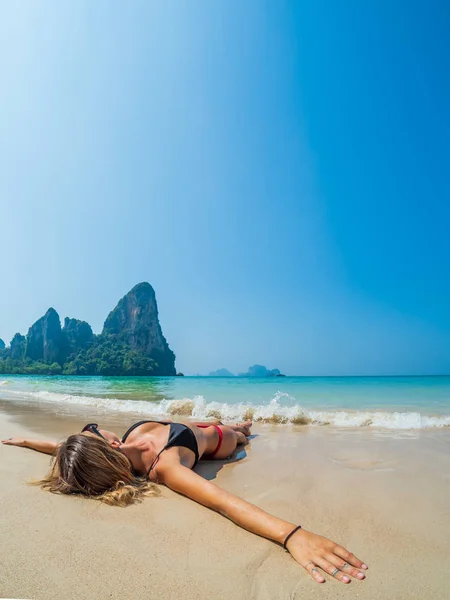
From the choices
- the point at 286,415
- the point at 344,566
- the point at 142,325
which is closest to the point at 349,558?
the point at 344,566

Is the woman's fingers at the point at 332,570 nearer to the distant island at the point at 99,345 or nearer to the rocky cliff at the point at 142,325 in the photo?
the distant island at the point at 99,345

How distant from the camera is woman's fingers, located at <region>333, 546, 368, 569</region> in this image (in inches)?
74.6

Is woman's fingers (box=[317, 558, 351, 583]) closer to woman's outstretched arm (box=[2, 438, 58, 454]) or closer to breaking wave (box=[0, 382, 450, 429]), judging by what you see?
woman's outstretched arm (box=[2, 438, 58, 454])

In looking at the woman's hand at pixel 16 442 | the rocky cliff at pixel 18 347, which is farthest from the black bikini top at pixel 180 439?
the rocky cliff at pixel 18 347

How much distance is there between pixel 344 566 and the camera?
6.08 feet

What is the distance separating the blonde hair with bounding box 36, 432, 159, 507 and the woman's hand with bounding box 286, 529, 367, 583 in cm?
138

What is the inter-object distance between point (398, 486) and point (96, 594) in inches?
112

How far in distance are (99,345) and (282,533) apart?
106 meters

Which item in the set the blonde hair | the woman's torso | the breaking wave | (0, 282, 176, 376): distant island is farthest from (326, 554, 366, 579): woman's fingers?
(0, 282, 176, 376): distant island

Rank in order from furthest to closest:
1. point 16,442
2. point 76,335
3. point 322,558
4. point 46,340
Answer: point 76,335
point 46,340
point 16,442
point 322,558

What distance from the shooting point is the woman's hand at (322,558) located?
1.80 metres

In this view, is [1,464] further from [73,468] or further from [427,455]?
[427,455]

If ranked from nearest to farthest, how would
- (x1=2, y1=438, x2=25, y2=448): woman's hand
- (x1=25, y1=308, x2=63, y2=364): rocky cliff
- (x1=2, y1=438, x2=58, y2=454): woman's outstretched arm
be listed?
(x1=2, y1=438, x2=58, y2=454): woman's outstretched arm → (x1=2, y1=438, x2=25, y2=448): woman's hand → (x1=25, y1=308, x2=63, y2=364): rocky cliff

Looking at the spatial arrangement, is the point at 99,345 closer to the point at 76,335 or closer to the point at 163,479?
the point at 76,335
